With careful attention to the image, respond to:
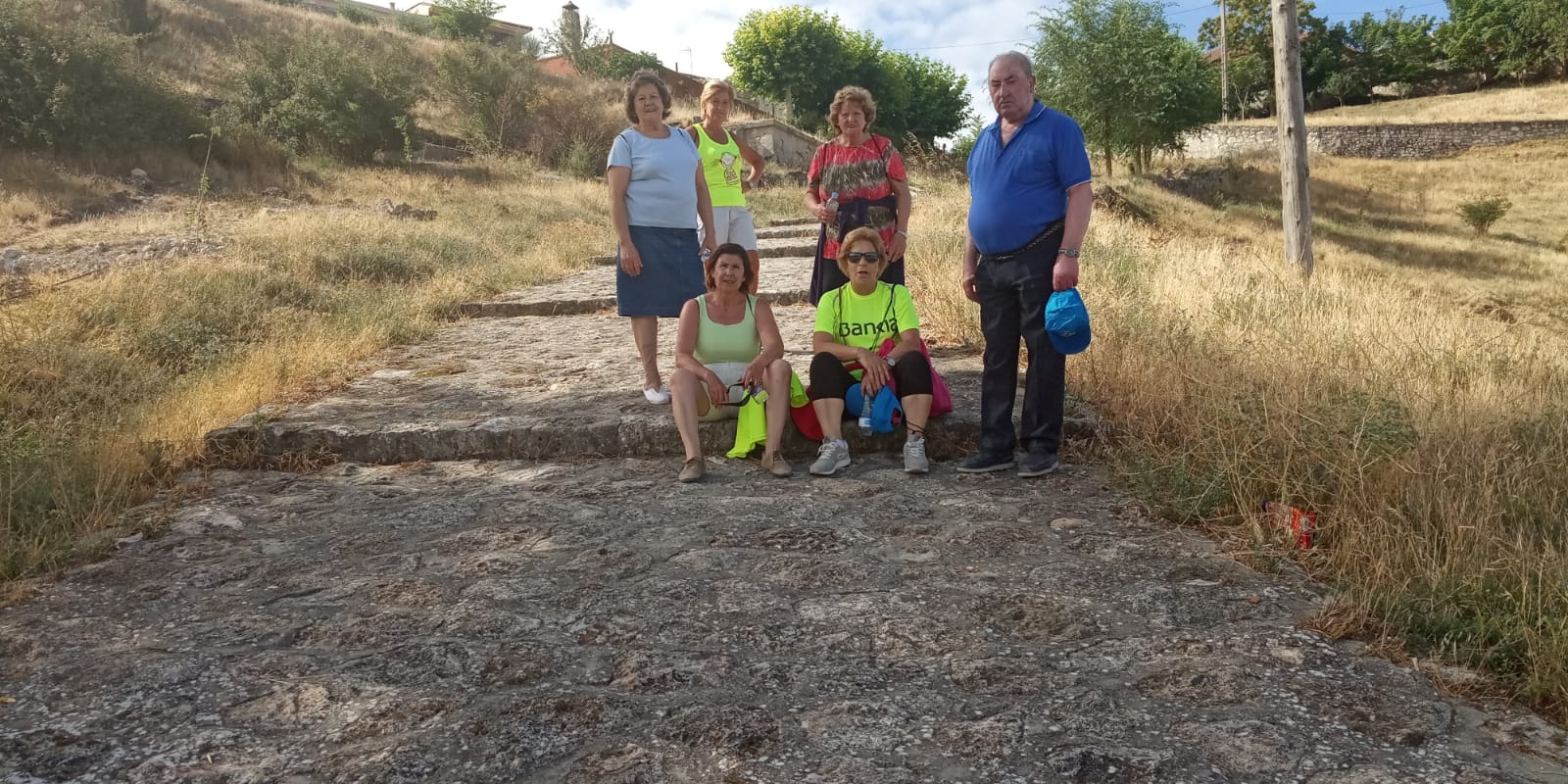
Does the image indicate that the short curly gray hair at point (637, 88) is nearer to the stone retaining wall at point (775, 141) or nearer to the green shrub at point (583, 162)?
the green shrub at point (583, 162)

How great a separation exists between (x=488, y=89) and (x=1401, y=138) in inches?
1344

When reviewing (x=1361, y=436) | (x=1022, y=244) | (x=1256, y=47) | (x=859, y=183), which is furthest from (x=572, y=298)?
(x=1256, y=47)

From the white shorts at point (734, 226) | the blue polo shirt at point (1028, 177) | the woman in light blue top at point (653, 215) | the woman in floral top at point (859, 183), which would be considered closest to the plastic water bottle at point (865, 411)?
the blue polo shirt at point (1028, 177)

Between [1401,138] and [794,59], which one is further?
[794,59]

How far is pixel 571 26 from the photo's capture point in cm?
4419

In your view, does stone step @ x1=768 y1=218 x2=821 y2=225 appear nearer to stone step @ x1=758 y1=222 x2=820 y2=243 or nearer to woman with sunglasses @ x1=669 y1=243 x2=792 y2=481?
stone step @ x1=758 y1=222 x2=820 y2=243

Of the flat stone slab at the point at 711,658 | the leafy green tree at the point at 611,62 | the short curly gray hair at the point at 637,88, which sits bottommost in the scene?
the flat stone slab at the point at 711,658

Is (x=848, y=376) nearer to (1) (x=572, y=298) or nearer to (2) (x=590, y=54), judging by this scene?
(1) (x=572, y=298)

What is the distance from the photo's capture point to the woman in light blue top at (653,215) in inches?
205

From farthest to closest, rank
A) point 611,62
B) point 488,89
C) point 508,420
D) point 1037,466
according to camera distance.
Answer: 1. point 611,62
2. point 488,89
3. point 508,420
4. point 1037,466

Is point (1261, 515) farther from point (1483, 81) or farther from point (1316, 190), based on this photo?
point (1483, 81)

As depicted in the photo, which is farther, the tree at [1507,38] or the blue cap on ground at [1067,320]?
the tree at [1507,38]

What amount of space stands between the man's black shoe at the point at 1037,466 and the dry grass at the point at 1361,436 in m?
0.28

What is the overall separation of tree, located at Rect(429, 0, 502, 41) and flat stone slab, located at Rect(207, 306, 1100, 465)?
145 feet
